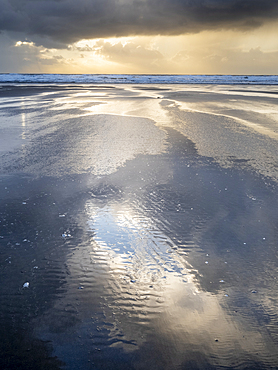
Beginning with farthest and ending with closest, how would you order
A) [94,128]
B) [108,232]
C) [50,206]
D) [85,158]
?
1. [94,128]
2. [85,158]
3. [50,206]
4. [108,232]

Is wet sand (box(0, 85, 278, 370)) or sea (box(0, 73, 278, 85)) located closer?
wet sand (box(0, 85, 278, 370))

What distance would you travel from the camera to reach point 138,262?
10.4 ft

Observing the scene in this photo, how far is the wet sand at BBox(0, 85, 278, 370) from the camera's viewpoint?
219 centimetres

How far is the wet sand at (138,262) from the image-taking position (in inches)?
86.0

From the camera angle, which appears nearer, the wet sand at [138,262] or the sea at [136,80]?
the wet sand at [138,262]

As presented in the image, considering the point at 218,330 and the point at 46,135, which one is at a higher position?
the point at 46,135

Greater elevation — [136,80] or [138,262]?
[136,80]

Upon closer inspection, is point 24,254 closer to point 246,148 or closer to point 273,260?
point 273,260

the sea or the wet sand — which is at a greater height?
the sea

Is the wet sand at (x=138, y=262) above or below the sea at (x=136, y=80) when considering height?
below

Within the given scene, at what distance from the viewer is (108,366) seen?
2.03m

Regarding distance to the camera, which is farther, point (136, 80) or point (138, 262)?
point (136, 80)

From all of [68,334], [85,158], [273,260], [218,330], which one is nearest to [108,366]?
[68,334]

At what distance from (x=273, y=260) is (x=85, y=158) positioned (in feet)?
16.8
